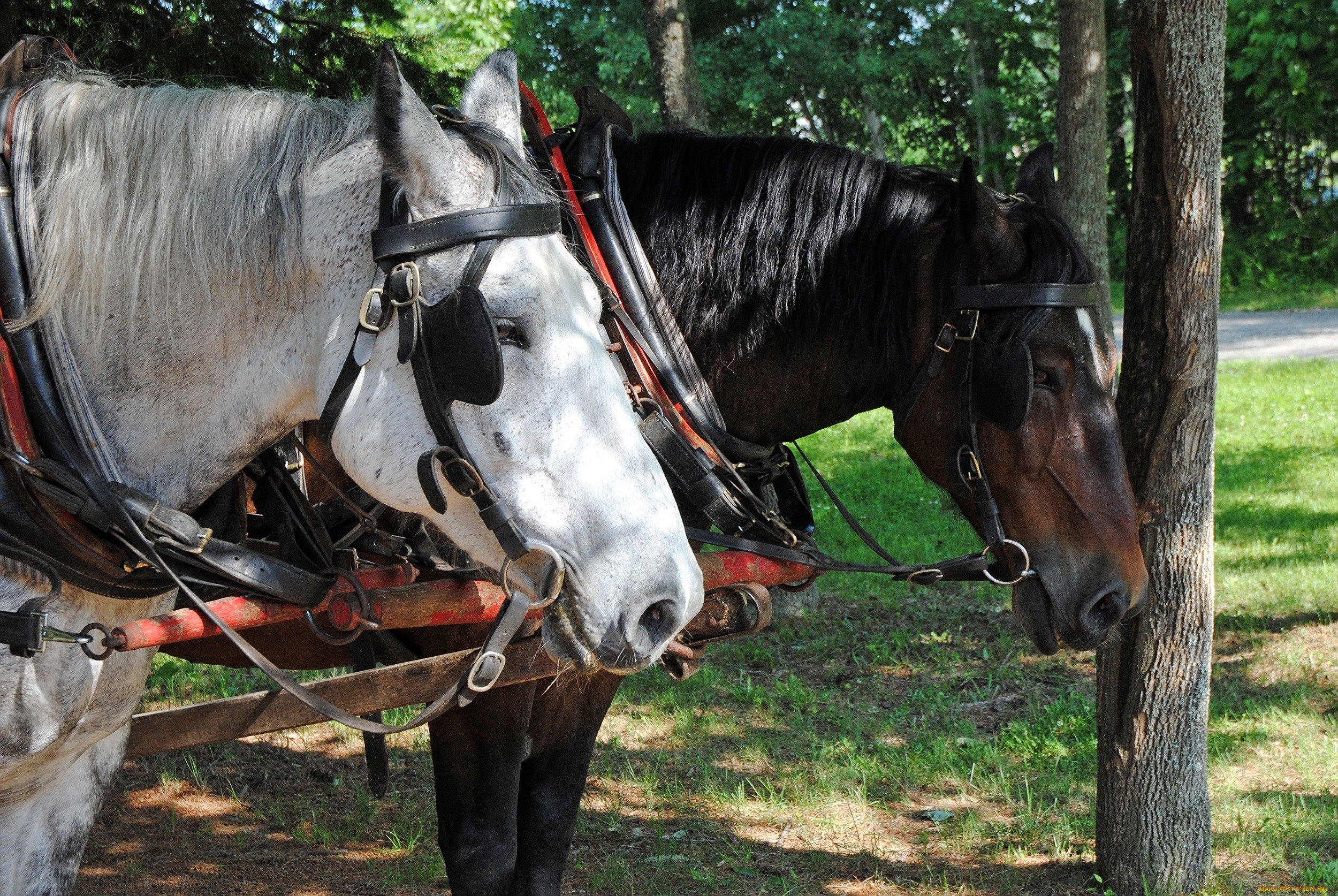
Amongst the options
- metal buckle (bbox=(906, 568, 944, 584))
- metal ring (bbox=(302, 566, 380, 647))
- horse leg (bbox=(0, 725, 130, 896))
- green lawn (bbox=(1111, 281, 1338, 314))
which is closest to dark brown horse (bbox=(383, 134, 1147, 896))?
metal buckle (bbox=(906, 568, 944, 584))

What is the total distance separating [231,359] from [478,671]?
617 millimetres

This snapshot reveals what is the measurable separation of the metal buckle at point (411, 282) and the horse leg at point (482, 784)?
3.60 feet

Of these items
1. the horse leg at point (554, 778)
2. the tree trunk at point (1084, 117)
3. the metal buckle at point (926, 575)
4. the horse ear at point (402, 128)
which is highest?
the tree trunk at point (1084, 117)

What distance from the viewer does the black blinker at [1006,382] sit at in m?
2.21

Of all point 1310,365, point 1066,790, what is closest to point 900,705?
point 1066,790

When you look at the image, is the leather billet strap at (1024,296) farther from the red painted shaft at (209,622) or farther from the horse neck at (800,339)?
the red painted shaft at (209,622)

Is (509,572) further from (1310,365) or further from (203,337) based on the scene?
(1310,365)

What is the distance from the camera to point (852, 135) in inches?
807

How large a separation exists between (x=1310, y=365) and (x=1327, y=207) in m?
7.47

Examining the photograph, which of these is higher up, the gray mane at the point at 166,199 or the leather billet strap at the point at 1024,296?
the gray mane at the point at 166,199

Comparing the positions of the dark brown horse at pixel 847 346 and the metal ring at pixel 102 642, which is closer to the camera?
the metal ring at pixel 102 642

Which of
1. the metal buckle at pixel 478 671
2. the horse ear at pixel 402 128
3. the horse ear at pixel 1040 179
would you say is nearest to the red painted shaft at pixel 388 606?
the metal buckle at pixel 478 671

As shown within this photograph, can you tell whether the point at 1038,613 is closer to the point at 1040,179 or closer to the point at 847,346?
the point at 847,346

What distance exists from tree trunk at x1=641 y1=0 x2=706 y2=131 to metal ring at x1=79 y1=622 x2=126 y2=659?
4305 mm
